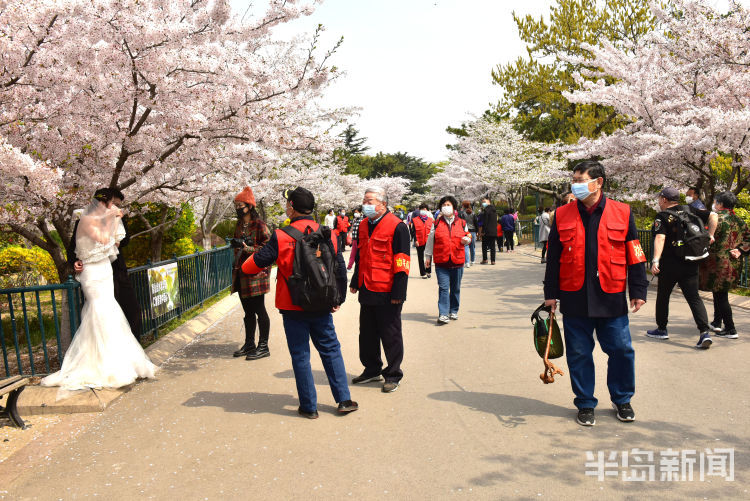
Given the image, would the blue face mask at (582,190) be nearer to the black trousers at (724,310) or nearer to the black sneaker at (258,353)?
the black trousers at (724,310)

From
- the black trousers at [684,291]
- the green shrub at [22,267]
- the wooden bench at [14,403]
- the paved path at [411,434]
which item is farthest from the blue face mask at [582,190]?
the green shrub at [22,267]

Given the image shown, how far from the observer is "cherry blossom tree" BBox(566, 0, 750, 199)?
9.77 meters

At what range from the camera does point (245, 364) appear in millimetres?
6703

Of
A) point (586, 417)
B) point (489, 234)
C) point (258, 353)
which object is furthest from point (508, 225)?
point (586, 417)

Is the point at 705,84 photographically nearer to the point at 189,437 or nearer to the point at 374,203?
the point at 374,203

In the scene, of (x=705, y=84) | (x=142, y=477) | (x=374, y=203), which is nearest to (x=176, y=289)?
(x=374, y=203)

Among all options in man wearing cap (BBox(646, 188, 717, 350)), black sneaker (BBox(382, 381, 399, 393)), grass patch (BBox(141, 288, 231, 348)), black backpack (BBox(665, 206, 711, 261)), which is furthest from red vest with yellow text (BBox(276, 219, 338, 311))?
black backpack (BBox(665, 206, 711, 261))

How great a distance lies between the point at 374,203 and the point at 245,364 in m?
2.53

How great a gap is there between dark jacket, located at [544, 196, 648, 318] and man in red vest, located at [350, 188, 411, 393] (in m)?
1.43

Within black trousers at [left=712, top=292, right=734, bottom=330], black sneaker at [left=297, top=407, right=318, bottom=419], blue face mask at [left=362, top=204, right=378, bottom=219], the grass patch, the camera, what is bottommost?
black sneaker at [left=297, top=407, right=318, bottom=419]

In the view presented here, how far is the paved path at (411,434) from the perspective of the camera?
3.56 m

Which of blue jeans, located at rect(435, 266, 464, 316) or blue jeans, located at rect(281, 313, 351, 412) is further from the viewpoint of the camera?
blue jeans, located at rect(435, 266, 464, 316)

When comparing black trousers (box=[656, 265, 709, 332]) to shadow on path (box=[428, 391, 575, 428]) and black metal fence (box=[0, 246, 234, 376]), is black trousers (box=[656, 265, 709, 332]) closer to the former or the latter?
shadow on path (box=[428, 391, 575, 428])

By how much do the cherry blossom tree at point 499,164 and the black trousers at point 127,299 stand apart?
23.3m
